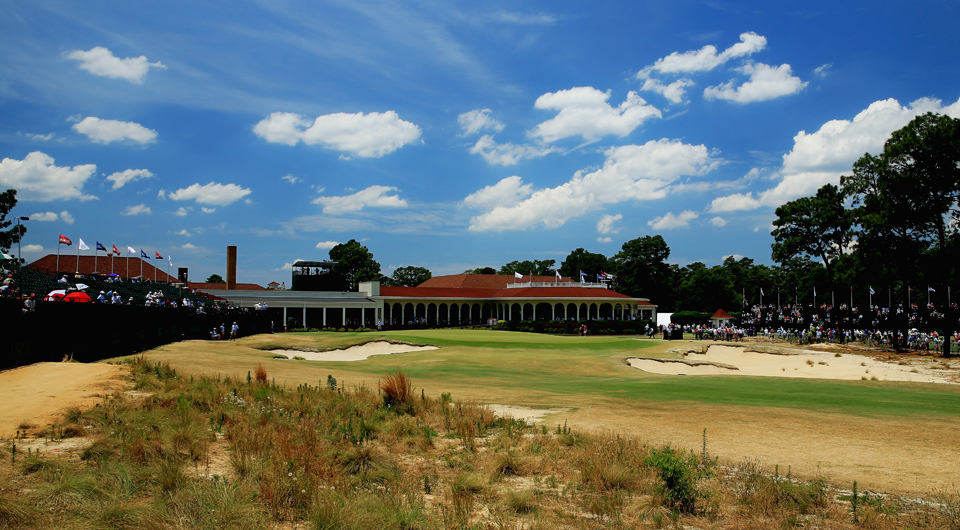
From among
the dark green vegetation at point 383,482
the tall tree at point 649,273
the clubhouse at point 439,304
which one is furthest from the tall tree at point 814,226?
the dark green vegetation at point 383,482

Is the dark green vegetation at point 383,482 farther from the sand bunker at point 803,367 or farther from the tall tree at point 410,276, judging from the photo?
the tall tree at point 410,276

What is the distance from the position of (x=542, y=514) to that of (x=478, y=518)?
66 cm

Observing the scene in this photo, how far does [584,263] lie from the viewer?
12025cm

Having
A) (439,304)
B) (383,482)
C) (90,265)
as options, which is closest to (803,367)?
(383,482)

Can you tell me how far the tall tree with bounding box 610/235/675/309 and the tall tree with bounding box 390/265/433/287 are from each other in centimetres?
4028

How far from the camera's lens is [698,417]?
11.5 m

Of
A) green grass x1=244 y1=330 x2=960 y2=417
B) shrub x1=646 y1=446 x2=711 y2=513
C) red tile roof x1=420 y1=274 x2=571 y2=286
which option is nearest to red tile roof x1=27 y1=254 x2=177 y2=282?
red tile roof x1=420 y1=274 x2=571 y2=286

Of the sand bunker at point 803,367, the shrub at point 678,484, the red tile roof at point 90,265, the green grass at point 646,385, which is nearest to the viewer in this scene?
the shrub at point 678,484

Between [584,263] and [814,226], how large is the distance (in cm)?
6342

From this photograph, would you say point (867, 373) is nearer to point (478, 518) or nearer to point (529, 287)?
point (478, 518)

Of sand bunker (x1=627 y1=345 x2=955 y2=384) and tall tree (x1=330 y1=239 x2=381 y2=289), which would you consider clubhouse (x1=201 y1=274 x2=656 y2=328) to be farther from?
sand bunker (x1=627 y1=345 x2=955 y2=384)

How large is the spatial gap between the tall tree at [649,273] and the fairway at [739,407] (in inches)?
3068

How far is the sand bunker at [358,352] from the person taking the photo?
3134cm

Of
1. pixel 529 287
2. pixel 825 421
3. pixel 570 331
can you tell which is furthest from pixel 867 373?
pixel 529 287
